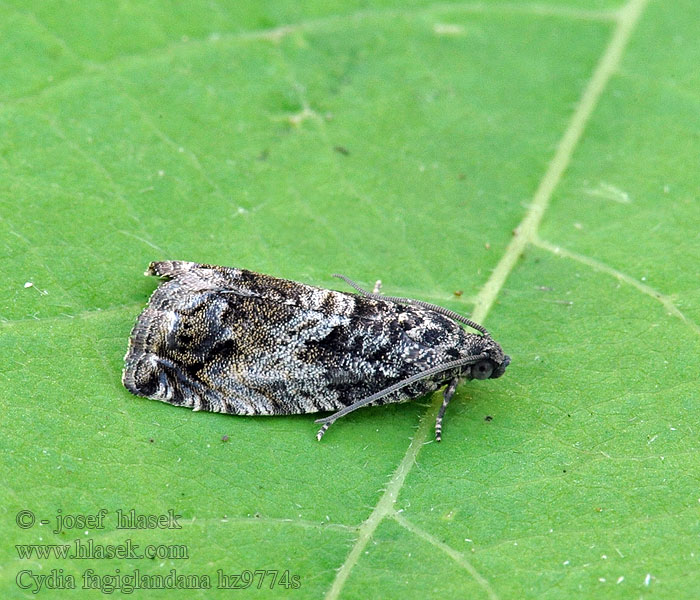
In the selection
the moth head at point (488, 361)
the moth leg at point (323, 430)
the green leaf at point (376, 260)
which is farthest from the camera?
the moth head at point (488, 361)

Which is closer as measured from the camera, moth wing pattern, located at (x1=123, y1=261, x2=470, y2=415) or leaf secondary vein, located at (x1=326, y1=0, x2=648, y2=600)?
leaf secondary vein, located at (x1=326, y1=0, x2=648, y2=600)

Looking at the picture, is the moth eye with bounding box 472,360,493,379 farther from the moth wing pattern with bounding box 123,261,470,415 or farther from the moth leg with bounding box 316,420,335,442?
the moth leg with bounding box 316,420,335,442

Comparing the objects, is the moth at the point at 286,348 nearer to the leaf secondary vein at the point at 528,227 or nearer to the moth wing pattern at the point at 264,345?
the moth wing pattern at the point at 264,345

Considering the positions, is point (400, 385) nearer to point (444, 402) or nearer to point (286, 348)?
point (444, 402)

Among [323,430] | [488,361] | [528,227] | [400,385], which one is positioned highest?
[528,227]

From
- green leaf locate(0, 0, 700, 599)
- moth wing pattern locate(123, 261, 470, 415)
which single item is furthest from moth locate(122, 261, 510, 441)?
green leaf locate(0, 0, 700, 599)

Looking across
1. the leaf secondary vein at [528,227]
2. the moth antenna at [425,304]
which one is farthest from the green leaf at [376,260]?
the moth antenna at [425,304]

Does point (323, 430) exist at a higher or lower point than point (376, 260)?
lower

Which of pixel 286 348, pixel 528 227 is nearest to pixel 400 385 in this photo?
pixel 286 348
